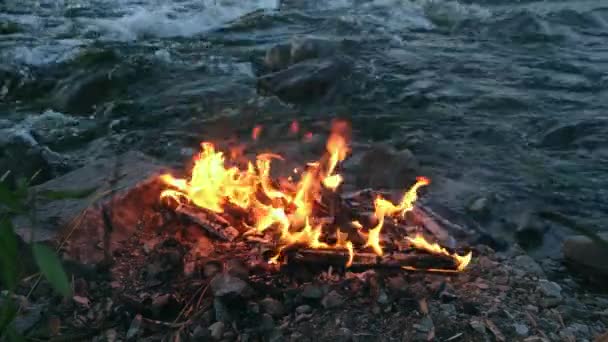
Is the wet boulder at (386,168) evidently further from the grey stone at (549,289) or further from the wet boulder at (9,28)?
the wet boulder at (9,28)

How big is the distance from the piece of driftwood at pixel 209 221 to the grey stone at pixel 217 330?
0.76 metres

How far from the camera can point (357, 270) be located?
366cm

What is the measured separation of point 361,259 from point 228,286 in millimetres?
823

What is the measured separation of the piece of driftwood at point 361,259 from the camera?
12.0 ft

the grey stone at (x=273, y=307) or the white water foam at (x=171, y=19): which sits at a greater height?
the white water foam at (x=171, y=19)

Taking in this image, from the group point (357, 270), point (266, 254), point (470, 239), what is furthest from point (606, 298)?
point (266, 254)

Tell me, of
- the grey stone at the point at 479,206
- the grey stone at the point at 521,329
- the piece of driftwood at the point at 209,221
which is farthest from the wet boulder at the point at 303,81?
the grey stone at the point at 521,329

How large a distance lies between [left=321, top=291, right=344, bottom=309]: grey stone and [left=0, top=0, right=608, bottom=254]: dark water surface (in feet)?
6.92

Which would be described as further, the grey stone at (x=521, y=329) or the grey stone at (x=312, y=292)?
the grey stone at (x=312, y=292)

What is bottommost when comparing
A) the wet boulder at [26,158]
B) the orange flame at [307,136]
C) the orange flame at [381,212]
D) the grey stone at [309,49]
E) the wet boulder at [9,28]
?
the wet boulder at [26,158]

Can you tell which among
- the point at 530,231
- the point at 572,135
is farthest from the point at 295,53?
the point at 530,231

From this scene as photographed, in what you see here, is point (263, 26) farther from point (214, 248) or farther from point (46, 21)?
point (214, 248)

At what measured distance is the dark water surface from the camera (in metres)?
6.23

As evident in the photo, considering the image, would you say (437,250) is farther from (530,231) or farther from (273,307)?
(530,231)
